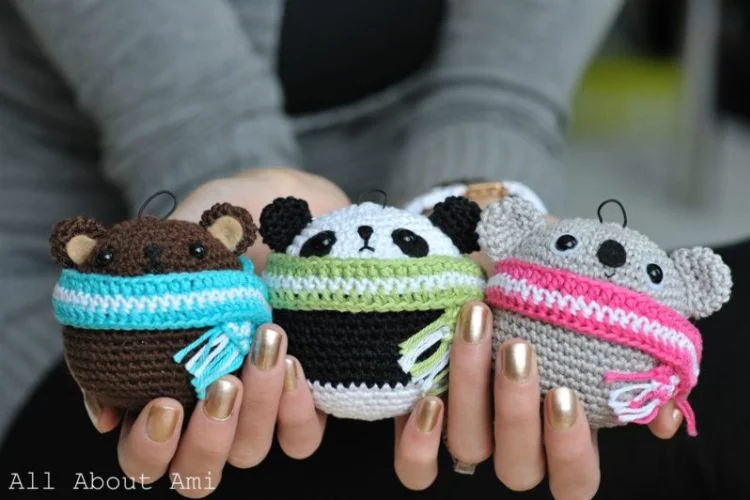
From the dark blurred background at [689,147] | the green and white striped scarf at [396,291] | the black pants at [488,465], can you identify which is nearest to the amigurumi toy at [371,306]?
the green and white striped scarf at [396,291]

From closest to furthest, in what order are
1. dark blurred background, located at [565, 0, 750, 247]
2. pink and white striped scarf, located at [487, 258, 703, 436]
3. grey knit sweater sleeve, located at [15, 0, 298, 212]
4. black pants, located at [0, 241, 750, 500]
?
pink and white striped scarf, located at [487, 258, 703, 436] < black pants, located at [0, 241, 750, 500] < grey knit sweater sleeve, located at [15, 0, 298, 212] < dark blurred background, located at [565, 0, 750, 247]

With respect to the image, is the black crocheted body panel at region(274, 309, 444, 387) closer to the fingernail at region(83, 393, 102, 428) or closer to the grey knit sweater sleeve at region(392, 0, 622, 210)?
the fingernail at region(83, 393, 102, 428)

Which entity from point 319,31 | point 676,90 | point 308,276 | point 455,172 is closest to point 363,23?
point 319,31

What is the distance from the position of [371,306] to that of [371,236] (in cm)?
4

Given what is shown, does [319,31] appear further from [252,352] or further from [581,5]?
[252,352]

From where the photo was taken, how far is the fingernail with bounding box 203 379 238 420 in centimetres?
48

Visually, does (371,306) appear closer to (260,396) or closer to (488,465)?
(260,396)

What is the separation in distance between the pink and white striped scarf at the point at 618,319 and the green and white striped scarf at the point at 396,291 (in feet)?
0.09

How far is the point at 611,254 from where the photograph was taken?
476 millimetres

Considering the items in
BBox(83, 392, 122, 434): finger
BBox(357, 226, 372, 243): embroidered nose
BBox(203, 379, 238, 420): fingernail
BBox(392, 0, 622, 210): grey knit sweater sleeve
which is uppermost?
BBox(392, 0, 622, 210): grey knit sweater sleeve

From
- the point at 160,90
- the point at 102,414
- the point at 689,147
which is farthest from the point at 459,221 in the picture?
the point at 689,147

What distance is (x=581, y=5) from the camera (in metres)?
0.93

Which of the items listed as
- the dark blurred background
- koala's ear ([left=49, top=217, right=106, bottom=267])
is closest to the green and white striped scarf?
koala's ear ([left=49, top=217, right=106, bottom=267])

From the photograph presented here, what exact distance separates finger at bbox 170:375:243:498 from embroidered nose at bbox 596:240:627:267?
205 mm
